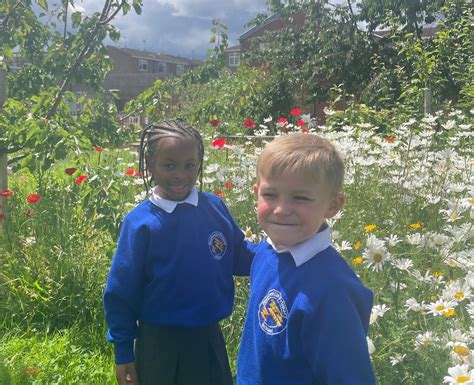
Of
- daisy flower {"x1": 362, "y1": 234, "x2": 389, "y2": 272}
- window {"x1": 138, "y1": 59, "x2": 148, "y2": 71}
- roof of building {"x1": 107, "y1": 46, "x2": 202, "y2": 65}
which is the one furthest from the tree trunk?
window {"x1": 138, "y1": 59, "x2": 148, "y2": 71}

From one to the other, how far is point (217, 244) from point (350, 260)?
98 cm

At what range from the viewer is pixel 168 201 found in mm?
1861

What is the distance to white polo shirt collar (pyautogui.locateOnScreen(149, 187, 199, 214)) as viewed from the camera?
1.84 m

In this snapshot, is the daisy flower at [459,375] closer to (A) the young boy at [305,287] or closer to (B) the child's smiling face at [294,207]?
(A) the young boy at [305,287]

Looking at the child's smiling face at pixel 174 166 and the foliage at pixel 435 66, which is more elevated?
the foliage at pixel 435 66

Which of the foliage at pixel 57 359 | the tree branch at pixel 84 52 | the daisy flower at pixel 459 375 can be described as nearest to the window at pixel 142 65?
the tree branch at pixel 84 52

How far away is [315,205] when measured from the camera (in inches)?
52.0

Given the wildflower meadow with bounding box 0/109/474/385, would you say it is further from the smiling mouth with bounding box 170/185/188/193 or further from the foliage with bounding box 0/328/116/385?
the smiling mouth with bounding box 170/185/188/193

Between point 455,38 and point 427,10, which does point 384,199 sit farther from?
point 427,10

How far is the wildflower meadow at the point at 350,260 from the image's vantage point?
2.09 metres

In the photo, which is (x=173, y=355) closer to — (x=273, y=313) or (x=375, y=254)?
(x=273, y=313)

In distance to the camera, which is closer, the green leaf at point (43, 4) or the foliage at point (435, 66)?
the green leaf at point (43, 4)

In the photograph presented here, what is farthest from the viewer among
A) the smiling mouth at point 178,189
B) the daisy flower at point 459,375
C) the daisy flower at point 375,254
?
the daisy flower at point 375,254

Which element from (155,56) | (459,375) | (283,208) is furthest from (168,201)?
(155,56)
